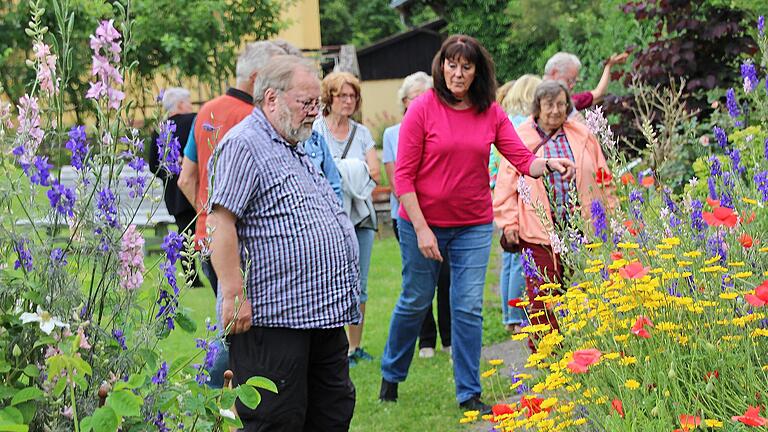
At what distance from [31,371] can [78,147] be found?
2.08 ft

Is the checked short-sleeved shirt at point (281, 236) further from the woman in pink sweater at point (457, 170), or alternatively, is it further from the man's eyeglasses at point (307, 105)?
the woman in pink sweater at point (457, 170)

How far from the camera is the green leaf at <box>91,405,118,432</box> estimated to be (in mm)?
2182

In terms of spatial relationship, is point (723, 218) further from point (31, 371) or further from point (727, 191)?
point (31, 371)

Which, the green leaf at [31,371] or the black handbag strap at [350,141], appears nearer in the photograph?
the green leaf at [31,371]

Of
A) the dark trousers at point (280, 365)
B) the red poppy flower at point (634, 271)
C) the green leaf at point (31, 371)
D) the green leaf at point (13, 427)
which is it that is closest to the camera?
the green leaf at point (13, 427)

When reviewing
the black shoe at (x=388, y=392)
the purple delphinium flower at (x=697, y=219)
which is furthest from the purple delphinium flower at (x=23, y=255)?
the black shoe at (x=388, y=392)

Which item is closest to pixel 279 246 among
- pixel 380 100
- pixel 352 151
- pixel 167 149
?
pixel 167 149

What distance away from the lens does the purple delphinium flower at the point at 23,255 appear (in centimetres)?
250

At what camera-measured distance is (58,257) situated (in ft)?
8.18

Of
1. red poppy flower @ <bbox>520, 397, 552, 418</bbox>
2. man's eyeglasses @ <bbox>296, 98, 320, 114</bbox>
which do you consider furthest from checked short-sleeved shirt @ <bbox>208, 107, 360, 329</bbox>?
red poppy flower @ <bbox>520, 397, 552, 418</bbox>

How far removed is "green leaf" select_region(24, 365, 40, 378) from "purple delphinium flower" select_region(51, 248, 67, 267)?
24 centimetres

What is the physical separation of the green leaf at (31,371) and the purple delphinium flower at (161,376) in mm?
288

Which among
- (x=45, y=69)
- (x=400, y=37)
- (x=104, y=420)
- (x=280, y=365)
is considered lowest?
(x=280, y=365)

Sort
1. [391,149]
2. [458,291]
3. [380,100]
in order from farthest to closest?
[380,100], [391,149], [458,291]
